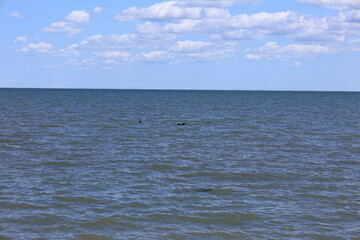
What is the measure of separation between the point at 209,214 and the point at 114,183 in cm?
549

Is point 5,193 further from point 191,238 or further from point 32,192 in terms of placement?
point 191,238

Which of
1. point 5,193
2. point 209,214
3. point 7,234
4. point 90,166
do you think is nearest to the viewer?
point 7,234

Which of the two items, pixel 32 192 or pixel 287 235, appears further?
pixel 32 192

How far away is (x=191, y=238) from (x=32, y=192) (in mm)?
7515

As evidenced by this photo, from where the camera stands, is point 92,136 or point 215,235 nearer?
point 215,235

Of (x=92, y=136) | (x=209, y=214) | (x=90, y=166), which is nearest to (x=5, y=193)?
(x=90, y=166)

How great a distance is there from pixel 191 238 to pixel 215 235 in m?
0.78

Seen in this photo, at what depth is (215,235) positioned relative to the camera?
46.5 feet

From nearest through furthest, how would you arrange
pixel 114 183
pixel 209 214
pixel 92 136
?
pixel 209 214
pixel 114 183
pixel 92 136

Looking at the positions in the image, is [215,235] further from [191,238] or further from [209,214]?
[209,214]

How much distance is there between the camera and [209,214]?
52.6 ft

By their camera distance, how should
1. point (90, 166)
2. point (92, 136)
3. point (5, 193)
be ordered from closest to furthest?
point (5, 193), point (90, 166), point (92, 136)

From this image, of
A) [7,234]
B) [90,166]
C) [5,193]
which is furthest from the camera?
[90,166]

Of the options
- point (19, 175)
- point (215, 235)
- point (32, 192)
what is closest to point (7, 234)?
point (32, 192)
